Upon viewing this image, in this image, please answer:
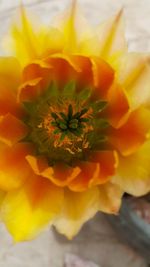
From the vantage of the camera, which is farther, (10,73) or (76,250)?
(76,250)

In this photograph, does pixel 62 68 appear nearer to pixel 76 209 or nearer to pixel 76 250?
pixel 76 209

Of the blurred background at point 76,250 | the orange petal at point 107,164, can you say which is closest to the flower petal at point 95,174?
the orange petal at point 107,164

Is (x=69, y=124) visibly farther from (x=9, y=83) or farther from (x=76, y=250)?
(x=76, y=250)

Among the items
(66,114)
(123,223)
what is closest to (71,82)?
(66,114)

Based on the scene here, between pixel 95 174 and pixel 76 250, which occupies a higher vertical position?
pixel 95 174

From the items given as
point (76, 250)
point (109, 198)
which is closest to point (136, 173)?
point (109, 198)

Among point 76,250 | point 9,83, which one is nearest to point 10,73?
point 9,83

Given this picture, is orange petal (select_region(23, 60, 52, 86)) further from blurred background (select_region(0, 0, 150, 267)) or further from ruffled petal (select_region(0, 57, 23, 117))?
blurred background (select_region(0, 0, 150, 267))
